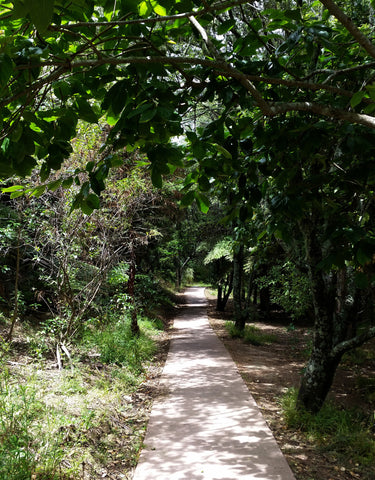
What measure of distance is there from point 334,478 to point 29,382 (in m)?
3.80

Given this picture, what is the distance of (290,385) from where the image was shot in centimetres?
689

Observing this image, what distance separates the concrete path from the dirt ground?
0.63ft

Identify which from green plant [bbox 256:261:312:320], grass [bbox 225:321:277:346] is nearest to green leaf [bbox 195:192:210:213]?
green plant [bbox 256:261:312:320]

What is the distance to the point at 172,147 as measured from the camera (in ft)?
5.74

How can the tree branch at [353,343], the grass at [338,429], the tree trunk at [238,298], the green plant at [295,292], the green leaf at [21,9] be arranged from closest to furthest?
the green leaf at [21,9]
the grass at [338,429]
the tree branch at [353,343]
the green plant at [295,292]
the tree trunk at [238,298]

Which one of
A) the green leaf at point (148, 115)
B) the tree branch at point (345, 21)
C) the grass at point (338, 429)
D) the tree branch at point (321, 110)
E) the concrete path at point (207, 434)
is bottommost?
the concrete path at point (207, 434)

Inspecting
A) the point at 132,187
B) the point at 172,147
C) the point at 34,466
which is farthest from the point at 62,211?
the point at 172,147

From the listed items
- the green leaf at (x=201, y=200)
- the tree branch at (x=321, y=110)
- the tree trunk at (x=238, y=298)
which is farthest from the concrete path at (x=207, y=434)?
the tree trunk at (x=238, y=298)

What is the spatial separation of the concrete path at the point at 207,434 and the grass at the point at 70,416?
32 cm

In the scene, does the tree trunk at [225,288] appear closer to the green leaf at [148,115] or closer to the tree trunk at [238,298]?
the tree trunk at [238,298]

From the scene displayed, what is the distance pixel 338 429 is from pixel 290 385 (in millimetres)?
2407

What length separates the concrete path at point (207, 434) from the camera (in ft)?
12.2

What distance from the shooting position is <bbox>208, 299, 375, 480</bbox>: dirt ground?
3846mm

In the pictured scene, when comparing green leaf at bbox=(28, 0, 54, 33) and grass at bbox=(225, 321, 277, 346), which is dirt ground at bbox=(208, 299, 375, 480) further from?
green leaf at bbox=(28, 0, 54, 33)
